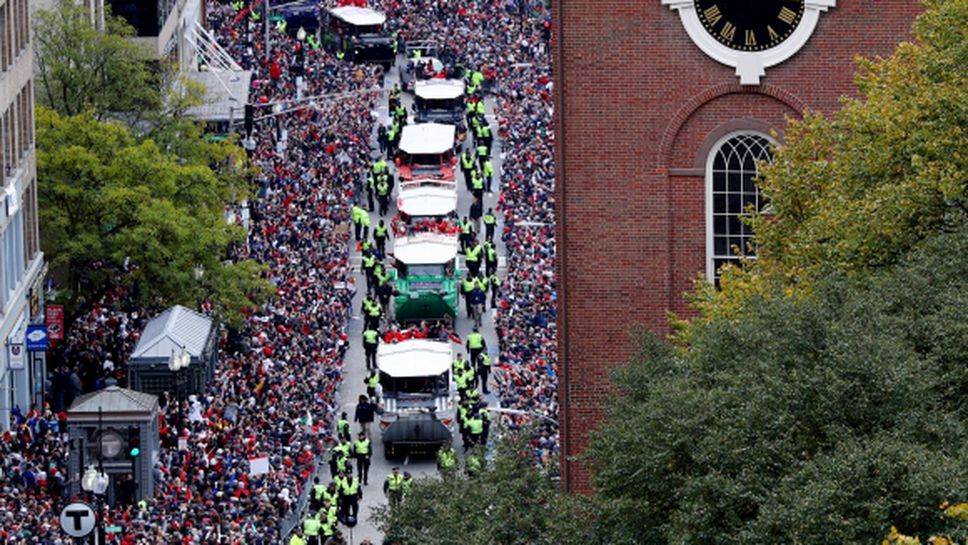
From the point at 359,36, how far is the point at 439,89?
39.3 feet

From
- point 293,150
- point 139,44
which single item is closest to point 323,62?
point 293,150

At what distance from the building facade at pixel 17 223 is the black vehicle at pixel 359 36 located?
4221 centimetres

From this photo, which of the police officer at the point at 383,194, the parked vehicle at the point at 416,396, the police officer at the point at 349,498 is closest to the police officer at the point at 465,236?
the police officer at the point at 383,194

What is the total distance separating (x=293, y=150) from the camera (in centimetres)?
9931

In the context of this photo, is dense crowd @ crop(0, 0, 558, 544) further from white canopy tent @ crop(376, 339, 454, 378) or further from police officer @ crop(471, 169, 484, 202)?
white canopy tent @ crop(376, 339, 454, 378)

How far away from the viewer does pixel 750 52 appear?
50688mm

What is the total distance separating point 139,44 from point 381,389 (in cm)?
1887

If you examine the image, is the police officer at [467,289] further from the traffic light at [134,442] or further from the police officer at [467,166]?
the traffic light at [134,442]

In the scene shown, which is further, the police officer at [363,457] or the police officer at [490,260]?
the police officer at [490,260]

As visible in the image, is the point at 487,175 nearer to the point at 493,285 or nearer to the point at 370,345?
the point at 493,285

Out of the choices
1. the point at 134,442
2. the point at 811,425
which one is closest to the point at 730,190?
the point at 134,442

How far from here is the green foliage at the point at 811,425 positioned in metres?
35.6

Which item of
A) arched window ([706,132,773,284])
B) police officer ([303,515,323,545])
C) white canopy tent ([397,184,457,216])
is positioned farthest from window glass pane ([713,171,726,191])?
white canopy tent ([397,184,457,216])

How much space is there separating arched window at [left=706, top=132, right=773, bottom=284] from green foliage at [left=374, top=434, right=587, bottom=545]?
9190mm
